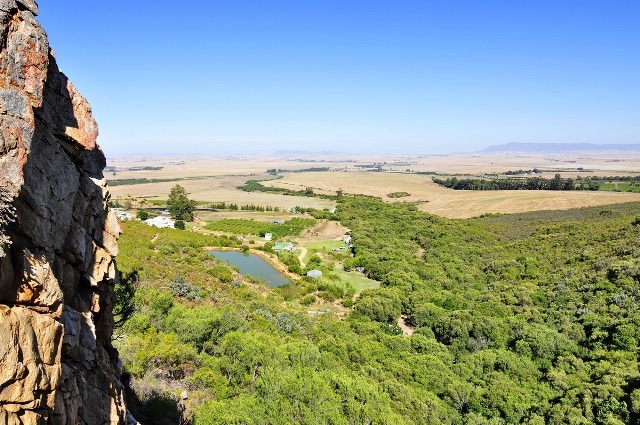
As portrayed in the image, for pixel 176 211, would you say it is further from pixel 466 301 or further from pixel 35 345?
pixel 35 345

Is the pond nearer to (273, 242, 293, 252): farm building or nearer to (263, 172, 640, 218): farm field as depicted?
(273, 242, 293, 252): farm building

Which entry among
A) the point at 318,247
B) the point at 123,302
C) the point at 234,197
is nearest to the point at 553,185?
the point at 318,247

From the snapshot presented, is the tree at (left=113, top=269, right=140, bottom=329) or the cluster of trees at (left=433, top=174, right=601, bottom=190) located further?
the cluster of trees at (left=433, top=174, right=601, bottom=190)

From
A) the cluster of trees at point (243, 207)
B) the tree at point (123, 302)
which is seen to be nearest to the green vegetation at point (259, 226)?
the cluster of trees at point (243, 207)

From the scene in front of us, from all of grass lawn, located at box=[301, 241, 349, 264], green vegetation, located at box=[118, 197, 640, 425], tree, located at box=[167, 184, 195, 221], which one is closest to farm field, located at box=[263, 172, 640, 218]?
green vegetation, located at box=[118, 197, 640, 425]

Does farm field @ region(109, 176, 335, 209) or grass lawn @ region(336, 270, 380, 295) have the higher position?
farm field @ region(109, 176, 335, 209)
